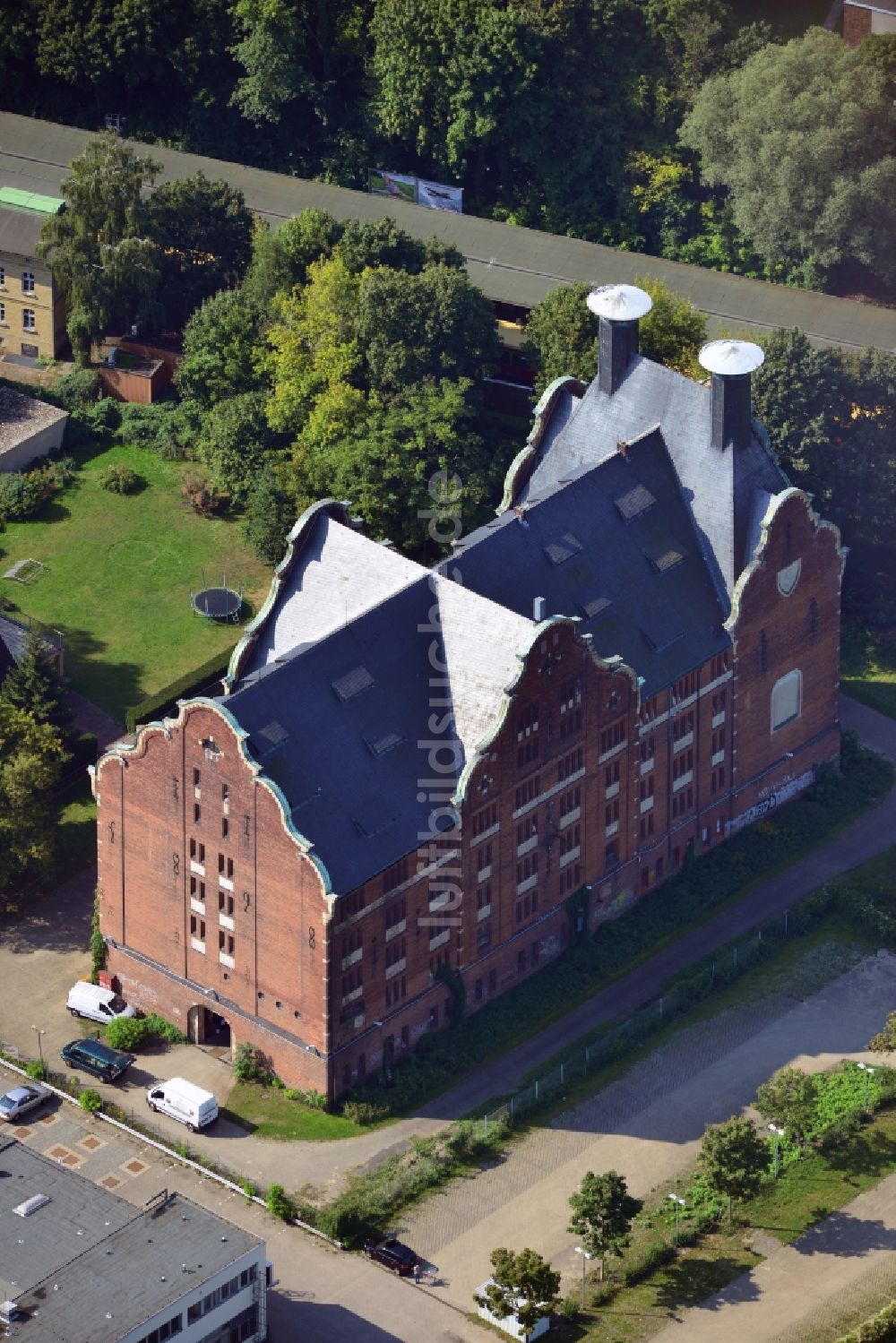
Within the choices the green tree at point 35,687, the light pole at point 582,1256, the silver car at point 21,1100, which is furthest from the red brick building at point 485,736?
the light pole at point 582,1256

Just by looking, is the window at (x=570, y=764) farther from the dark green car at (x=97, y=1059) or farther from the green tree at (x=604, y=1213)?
the dark green car at (x=97, y=1059)

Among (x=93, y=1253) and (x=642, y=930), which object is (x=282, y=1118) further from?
(x=642, y=930)

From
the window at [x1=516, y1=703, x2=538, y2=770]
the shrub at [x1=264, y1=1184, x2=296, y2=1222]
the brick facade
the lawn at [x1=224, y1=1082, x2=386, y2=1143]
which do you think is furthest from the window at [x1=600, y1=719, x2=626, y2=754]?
the shrub at [x1=264, y1=1184, x2=296, y2=1222]

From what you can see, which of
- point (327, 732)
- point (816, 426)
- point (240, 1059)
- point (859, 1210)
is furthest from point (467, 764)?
point (816, 426)

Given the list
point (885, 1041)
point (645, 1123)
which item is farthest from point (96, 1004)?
point (885, 1041)

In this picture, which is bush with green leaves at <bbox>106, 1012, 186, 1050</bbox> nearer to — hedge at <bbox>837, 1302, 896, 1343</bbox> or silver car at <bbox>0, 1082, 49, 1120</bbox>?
silver car at <bbox>0, 1082, 49, 1120</bbox>

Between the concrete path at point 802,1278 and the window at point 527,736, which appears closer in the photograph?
the concrete path at point 802,1278
